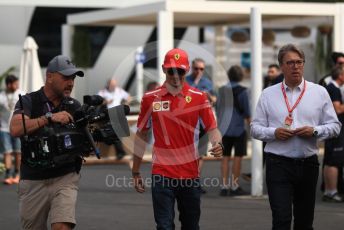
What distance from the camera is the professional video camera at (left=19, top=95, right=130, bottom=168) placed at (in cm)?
697

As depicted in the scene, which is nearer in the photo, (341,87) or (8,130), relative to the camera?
(341,87)

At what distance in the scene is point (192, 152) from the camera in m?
7.34

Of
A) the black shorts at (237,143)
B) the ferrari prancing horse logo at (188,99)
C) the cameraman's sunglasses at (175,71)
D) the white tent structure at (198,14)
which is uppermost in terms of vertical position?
the white tent structure at (198,14)

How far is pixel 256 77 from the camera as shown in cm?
1288

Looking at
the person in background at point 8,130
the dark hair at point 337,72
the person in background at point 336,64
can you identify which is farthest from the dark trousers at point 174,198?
the person in background at point 8,130

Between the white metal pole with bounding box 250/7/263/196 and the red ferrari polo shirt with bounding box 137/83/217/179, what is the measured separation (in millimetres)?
5475

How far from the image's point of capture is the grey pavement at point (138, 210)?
34.5 feet

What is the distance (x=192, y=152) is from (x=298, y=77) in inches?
42.6

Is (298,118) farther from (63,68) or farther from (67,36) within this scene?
(67,36)

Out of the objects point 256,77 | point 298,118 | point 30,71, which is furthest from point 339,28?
point 298,118

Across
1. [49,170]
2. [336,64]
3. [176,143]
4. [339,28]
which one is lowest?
[49,170]

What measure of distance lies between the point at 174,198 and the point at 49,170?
102 cm

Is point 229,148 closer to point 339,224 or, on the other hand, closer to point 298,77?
point 339,224

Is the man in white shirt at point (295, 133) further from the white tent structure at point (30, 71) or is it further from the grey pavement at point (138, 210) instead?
the white tent structure at point (30, 71)
